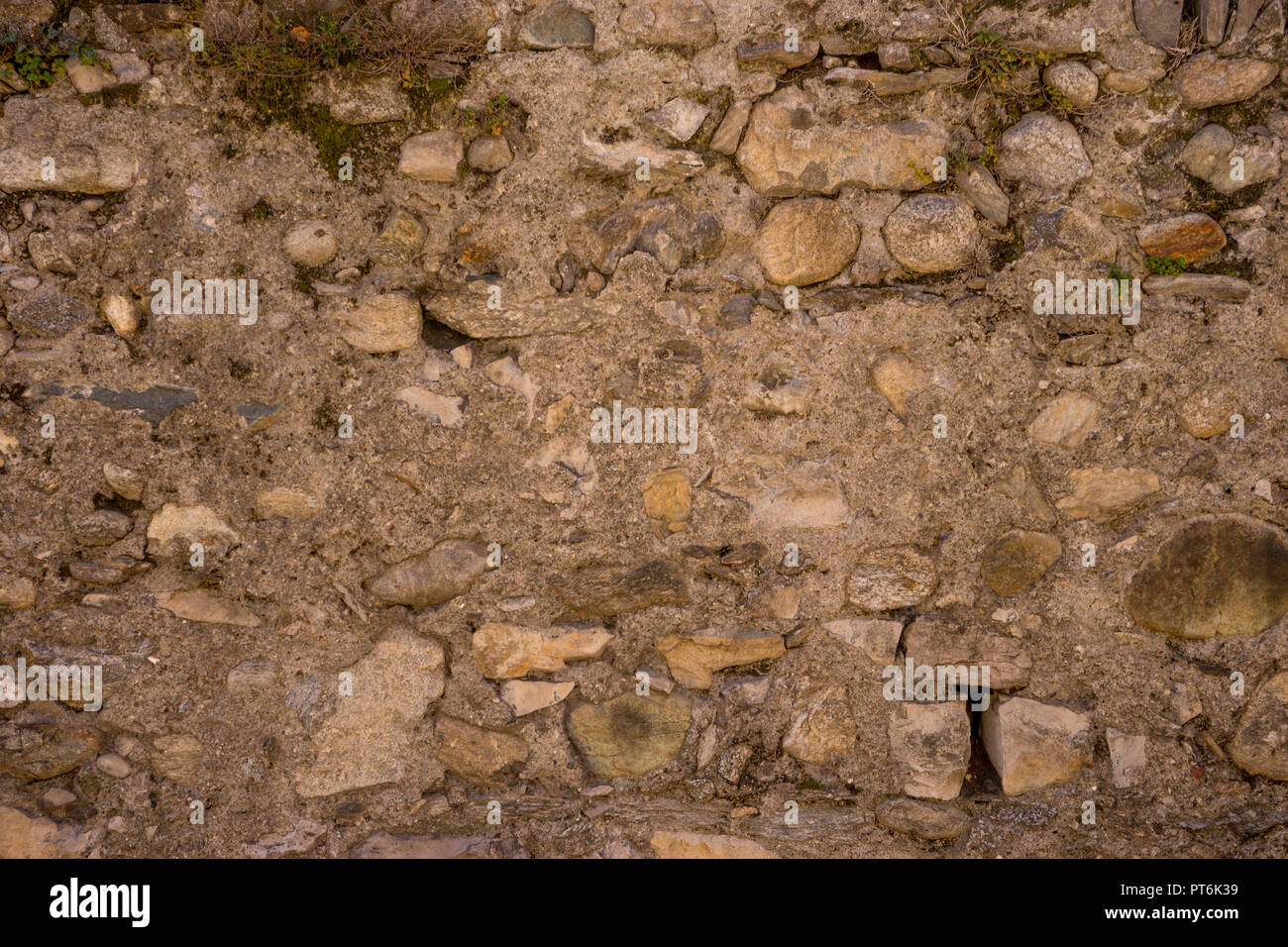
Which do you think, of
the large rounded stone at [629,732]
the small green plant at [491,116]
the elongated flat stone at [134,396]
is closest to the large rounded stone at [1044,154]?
the small green plant at [491,116]

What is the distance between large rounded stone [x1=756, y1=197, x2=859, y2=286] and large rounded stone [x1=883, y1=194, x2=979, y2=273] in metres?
0.13

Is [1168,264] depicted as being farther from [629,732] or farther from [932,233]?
[629,732]

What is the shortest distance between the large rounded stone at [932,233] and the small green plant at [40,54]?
2361 millimetres

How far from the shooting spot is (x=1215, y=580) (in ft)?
8.16

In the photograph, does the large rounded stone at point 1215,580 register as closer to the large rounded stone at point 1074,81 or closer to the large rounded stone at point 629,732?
the large rounded stone at point 1074,81

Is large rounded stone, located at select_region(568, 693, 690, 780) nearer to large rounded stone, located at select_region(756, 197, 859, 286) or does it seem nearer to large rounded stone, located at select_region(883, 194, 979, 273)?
large rounded stone, located at select_region(756, 197, 859, 286)

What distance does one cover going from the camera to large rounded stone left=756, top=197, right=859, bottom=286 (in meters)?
2.44

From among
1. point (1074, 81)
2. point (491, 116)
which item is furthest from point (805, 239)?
point (491, 116)

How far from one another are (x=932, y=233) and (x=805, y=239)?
0.38m

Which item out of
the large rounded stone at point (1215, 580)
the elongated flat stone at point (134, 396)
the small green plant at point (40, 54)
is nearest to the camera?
the small green plant at point (40, 54)

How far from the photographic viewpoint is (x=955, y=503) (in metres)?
2.49

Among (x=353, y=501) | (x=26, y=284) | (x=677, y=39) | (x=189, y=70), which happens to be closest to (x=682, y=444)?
(x=353, y=501)

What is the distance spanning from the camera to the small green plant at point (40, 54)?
225 centimetres

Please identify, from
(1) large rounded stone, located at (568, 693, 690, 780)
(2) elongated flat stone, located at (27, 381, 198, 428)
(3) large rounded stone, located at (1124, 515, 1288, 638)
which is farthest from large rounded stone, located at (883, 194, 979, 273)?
(2) elongated flat stone, located at (27, 381, 198, 428)
